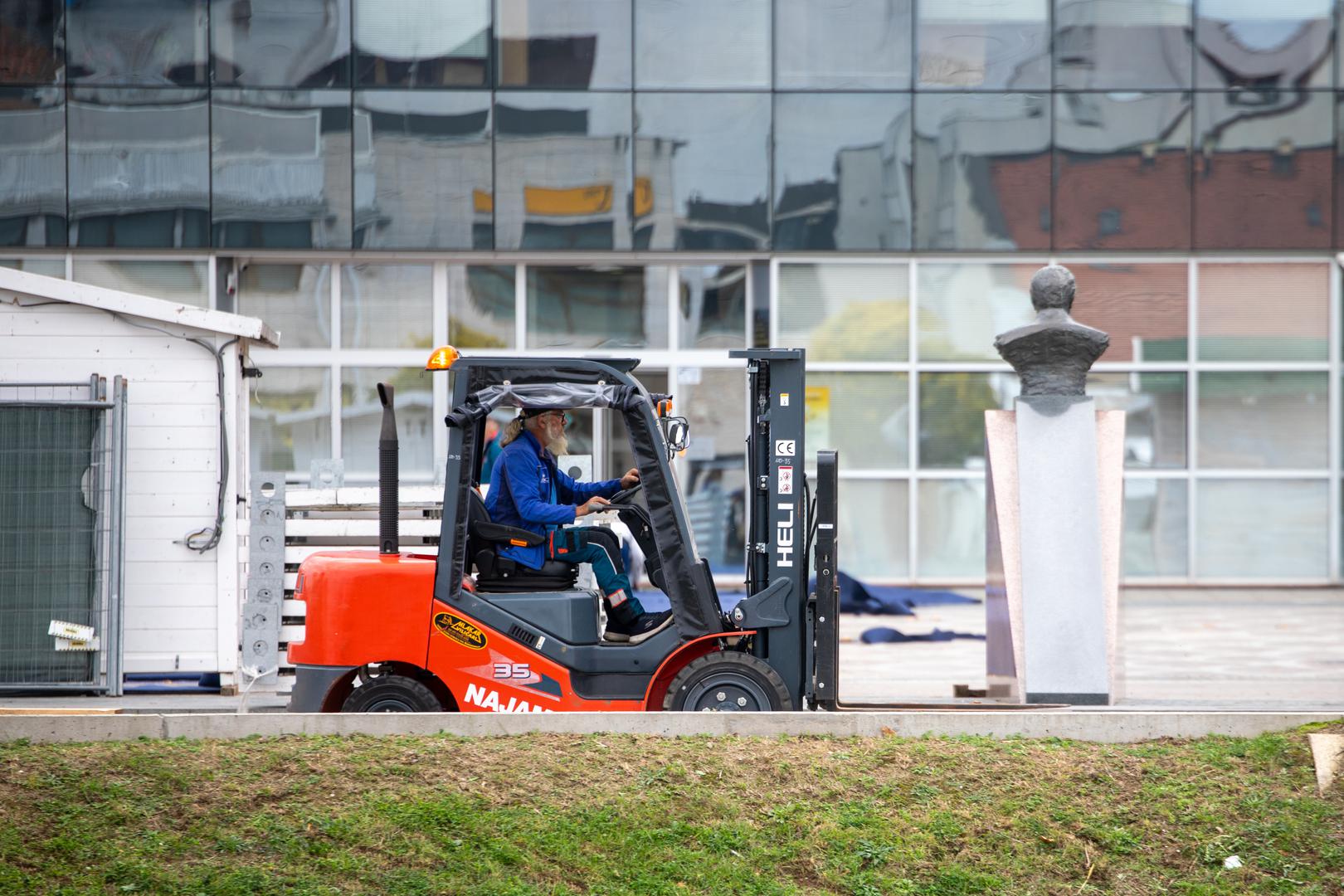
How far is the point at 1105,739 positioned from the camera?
716 cm

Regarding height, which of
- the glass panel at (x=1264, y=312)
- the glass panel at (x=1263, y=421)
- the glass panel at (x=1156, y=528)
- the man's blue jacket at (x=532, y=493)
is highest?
the glass panel at (x=1264, y=312)

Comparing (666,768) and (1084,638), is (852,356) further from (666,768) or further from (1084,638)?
(666,768)

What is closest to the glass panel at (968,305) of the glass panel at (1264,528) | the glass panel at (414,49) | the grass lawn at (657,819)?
the glass panel at (1264,528)

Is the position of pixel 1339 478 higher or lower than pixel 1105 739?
higher

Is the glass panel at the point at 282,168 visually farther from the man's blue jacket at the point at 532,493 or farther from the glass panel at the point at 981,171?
the man's blue jacket at the point at 532,493

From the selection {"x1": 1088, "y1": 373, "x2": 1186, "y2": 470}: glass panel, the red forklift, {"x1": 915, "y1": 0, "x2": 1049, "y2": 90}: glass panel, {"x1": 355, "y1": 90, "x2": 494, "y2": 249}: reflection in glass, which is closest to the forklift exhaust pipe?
the red forklift

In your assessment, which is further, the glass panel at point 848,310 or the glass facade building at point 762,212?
the glass panel at point 848,310

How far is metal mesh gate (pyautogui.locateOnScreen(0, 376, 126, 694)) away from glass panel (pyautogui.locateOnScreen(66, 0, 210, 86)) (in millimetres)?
7918

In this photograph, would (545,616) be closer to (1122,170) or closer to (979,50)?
(979,50)

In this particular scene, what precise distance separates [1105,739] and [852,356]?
10432 millimetres

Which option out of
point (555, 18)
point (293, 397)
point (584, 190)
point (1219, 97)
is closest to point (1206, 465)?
point (1219, 97)

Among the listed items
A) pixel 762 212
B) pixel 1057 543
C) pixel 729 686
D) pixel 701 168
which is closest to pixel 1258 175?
pixel 762 212

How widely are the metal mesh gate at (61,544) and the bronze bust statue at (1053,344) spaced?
612 centimetres

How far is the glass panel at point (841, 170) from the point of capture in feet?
55.5
